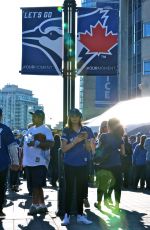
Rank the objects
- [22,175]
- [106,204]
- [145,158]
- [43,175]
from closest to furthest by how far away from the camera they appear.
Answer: [43,175], [106,204], [145,158], [22,175]

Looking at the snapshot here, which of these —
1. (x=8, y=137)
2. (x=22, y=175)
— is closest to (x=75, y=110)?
(x=8, y=137)

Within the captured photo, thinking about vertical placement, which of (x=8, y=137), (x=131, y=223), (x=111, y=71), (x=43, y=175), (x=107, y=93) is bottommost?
(x=131, y=223)

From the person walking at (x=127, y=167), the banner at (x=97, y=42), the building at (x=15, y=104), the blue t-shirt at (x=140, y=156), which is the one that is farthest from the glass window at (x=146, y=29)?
the building at (x=15, y=104)

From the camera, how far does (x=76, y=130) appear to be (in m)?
8.02

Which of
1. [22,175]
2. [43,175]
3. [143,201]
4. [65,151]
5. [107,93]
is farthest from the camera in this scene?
[107,93]

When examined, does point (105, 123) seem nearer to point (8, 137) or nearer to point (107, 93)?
point (8, 137)

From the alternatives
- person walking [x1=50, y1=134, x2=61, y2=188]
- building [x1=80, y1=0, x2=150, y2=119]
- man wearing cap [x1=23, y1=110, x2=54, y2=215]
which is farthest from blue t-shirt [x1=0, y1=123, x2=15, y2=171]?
building [x1=80, y1=0, x2=150, y2=119]

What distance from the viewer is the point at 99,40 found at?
10398 mm

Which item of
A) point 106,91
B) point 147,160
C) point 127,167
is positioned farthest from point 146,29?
point 147,160

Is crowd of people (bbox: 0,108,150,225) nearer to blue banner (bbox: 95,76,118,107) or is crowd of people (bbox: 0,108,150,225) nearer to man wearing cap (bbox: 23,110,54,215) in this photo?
man wearing cap (bbox: 23,110,54,215)

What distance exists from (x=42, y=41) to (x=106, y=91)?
5929cm

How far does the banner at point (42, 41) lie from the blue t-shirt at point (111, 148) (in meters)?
1.70

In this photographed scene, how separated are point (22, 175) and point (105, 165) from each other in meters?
11.5

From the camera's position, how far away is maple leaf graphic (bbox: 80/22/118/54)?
10297 millimetres
